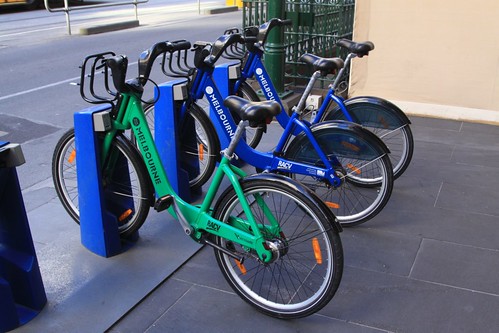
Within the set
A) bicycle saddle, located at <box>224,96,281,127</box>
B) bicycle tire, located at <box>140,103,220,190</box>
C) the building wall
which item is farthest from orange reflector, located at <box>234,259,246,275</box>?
the building wall

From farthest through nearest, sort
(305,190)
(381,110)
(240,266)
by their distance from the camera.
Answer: (381,110) < (240,266) < (305,190)

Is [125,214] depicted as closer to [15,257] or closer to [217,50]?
[15,257]

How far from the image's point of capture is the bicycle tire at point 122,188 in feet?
10.9

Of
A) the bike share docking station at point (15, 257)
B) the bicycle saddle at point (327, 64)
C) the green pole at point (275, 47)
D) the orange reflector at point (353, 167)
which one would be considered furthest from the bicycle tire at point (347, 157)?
the green pole at point (275, 47)

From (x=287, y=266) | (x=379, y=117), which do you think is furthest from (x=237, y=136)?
(x=379, y=117)

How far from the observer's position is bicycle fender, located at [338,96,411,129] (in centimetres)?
429

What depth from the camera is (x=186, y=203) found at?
10.3 ft

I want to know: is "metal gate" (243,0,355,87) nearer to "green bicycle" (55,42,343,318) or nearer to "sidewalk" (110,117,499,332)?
"sidewalk" (110,117,499,332)

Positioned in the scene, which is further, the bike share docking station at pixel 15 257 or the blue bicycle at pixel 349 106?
the blue bicycle at pixel 349 106

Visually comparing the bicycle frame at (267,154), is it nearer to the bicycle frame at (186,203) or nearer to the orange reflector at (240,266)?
the bicycle frame at (186,203)

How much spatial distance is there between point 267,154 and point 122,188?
3.46 feet

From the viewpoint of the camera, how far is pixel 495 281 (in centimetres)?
322

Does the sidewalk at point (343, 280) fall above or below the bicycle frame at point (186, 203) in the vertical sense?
below

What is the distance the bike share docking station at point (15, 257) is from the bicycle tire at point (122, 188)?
2.22 feet
